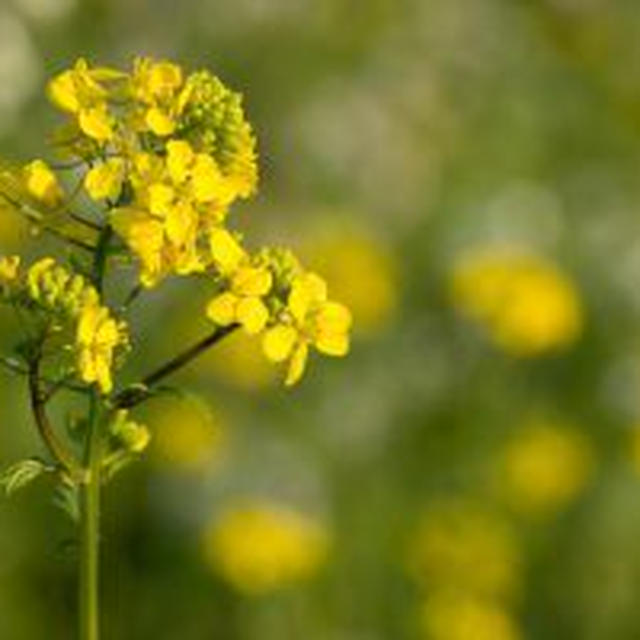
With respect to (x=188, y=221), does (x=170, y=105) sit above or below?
above

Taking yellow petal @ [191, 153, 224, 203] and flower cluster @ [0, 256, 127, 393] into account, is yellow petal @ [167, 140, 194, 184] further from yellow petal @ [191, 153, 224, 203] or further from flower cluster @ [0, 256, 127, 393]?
flower cluster @ [0, 256, 127, 393]

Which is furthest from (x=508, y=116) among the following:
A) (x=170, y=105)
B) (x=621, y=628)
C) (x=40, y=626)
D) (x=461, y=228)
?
(x=170, y=105)

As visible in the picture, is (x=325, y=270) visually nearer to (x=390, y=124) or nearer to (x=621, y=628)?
(x=621, y=628)

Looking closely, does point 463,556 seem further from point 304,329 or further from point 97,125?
point 97,125

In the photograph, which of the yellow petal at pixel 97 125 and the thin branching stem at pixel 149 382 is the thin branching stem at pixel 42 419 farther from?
the yellow petal at pixel 97 125

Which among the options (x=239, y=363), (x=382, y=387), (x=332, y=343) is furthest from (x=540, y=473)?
(x=332, y=343)
